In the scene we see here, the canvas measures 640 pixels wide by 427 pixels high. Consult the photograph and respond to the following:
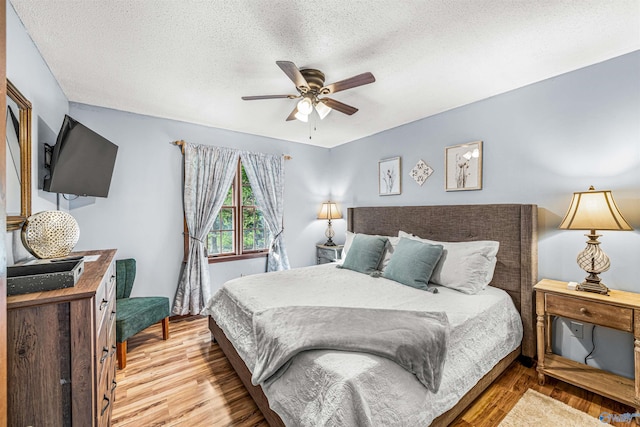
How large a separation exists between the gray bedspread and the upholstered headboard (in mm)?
1183

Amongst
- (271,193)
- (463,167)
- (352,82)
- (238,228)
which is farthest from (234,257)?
(463,167)

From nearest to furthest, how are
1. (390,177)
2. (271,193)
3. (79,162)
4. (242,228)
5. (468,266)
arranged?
(79,162), (468,266), (390,177), (242,228), (271,193)

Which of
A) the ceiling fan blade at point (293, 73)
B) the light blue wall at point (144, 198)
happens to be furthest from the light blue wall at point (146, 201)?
the ceiling fan blade at point (293, 73)

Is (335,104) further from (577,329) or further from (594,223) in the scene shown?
(577,329)

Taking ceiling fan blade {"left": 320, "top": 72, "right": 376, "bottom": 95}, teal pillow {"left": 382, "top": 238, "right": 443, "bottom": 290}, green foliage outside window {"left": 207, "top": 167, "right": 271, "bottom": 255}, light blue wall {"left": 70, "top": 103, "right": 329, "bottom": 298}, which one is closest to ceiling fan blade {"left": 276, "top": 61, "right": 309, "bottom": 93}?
ceiling fan blade {"left": 320, "top": 72, "right": 376, "bottom": 95}

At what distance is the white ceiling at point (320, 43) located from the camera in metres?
1.55

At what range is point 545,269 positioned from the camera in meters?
2.40

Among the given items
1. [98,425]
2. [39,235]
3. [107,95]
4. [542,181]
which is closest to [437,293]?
[542,181]

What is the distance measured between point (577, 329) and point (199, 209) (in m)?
4.07

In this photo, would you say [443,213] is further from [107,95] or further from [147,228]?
[107,95]

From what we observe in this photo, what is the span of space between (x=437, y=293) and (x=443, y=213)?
3.42 feet

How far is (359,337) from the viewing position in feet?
4.66

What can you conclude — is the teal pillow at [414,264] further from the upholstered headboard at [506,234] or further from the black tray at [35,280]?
the black tray at [35,280]

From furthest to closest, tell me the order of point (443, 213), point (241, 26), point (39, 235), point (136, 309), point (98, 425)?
1. point (443, 213)
2. point (136, 309)
3. point (241, 26)
4. point (39, 235)
5. point (98, 425)
